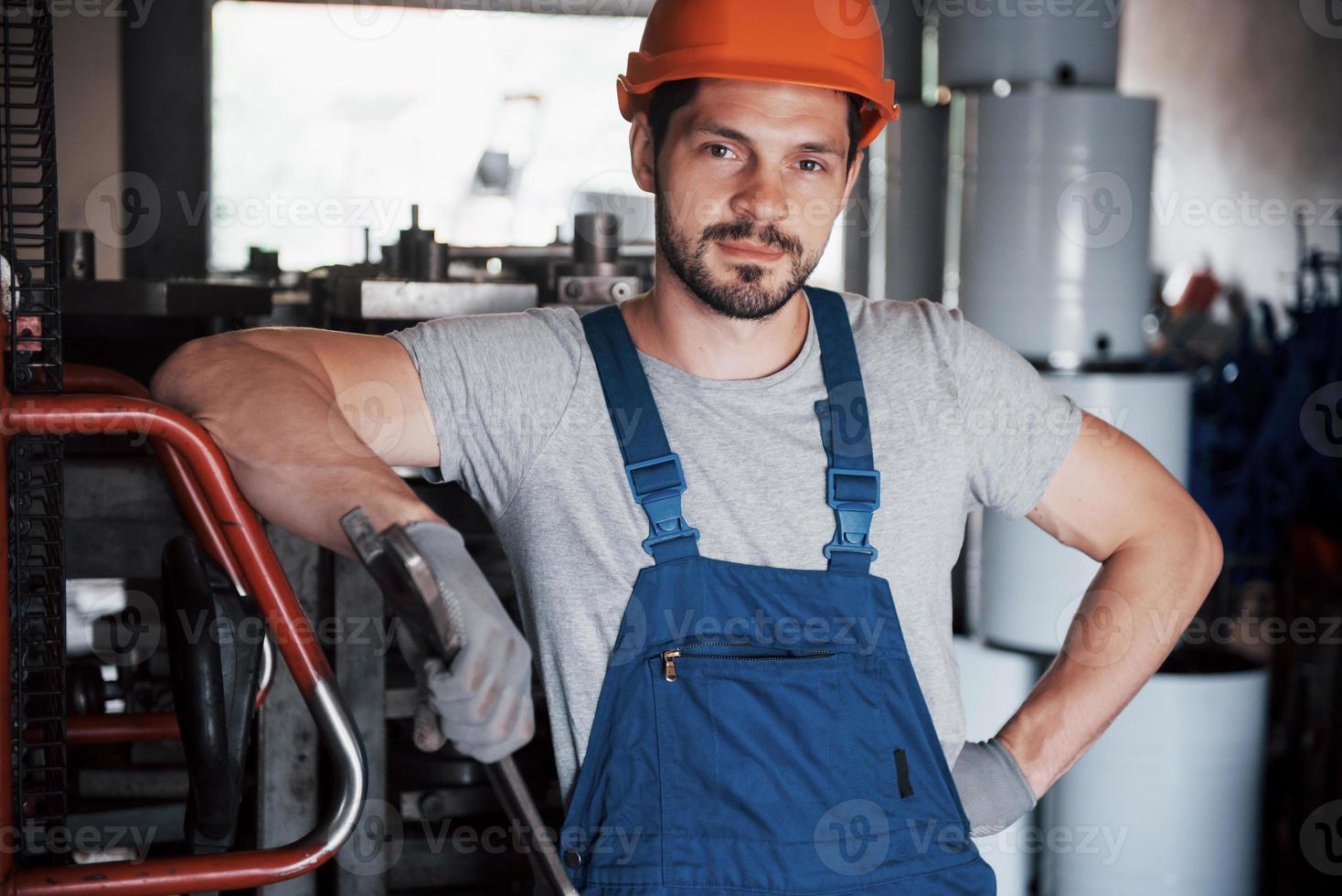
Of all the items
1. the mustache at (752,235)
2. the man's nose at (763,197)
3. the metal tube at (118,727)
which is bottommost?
the metal tube at (118,727)

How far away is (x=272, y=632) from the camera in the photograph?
117 cm

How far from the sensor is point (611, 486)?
4.88 feet

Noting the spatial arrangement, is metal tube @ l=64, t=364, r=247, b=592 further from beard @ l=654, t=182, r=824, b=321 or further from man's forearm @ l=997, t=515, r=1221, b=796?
man's forearm @ l=997, t=515, r=1221, b=796

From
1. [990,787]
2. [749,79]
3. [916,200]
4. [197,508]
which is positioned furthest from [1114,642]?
[916,200]

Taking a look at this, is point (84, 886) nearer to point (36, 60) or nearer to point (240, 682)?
point (240, 682)

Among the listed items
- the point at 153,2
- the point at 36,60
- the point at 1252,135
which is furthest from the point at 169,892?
the point at 1252,135

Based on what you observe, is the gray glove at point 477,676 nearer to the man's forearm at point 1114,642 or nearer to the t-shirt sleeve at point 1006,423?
the t-shirt sleeve at point 1006,423

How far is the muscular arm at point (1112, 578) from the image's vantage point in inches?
66.8

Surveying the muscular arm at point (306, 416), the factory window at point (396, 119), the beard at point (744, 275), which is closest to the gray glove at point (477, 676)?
the muscular arm at point (306, 416)

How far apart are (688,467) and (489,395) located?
25cm

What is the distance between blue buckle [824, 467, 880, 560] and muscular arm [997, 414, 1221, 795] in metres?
0.33

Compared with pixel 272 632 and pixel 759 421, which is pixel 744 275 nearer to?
pixel 759 421

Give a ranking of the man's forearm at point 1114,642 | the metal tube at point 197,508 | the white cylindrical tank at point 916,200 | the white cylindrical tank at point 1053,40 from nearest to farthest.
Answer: the metal tube at point 197,508
the man's forearm at point 1114,642
the white cylindrical tank at point 1053,40
the white cylindrical tank at point 916,200

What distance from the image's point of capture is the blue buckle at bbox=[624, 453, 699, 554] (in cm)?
144
